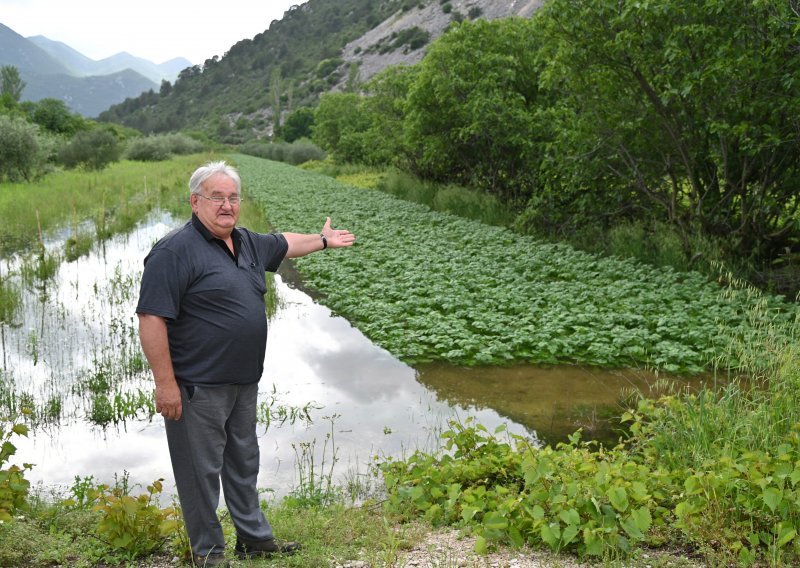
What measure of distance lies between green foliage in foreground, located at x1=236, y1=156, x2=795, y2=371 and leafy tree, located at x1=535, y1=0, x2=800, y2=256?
68.0 inches

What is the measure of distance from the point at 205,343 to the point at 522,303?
272 inches

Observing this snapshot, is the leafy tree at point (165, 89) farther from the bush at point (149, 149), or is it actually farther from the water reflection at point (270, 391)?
the water reflection at point (270, 391)

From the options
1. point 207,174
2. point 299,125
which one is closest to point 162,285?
point 207,174

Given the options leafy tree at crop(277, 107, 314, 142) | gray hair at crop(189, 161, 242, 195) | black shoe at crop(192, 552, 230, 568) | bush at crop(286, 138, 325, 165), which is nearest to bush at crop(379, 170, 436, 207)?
gray hair at crop(189, 161, 242, 195)

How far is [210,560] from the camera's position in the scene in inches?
141

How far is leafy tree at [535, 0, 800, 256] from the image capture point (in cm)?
975

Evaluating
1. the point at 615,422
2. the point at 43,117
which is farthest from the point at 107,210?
the point at 43,117

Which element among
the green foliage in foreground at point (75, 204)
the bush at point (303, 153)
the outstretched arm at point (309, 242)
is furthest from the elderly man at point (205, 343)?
the bush at point (303, 153)

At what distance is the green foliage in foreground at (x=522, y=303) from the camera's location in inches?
315

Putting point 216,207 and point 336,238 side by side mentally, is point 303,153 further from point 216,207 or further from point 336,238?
point 216,207

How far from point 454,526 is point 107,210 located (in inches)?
783

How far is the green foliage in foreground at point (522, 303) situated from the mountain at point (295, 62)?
7617 cm

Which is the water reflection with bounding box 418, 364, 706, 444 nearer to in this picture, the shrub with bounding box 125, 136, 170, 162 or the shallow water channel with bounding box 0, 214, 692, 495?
the shallow water channel with bounding box 0, 214, 692, 495

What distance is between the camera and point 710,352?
761 centimetres
